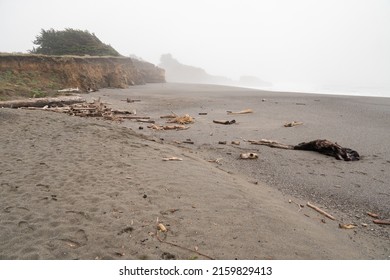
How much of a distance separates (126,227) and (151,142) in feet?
13.7

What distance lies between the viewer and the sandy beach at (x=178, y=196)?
10.4 ft

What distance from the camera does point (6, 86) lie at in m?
13.5

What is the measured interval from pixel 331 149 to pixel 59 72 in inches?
752

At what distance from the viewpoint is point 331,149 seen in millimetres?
7094

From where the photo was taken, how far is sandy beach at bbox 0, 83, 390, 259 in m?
3.17

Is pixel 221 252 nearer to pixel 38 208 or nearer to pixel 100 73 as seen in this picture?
pixel 38 208

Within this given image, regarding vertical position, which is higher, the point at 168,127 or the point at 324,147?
the point at 168,127

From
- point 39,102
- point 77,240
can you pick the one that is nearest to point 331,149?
point 77,240

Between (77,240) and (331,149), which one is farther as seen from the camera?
(331,149)

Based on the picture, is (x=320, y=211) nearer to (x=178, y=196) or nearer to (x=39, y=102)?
(x=178, y=196)

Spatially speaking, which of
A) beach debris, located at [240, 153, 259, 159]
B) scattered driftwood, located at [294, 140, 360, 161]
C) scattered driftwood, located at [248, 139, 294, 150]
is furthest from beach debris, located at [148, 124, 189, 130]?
scattered driftwood, located at [294, 140, 360, 161]

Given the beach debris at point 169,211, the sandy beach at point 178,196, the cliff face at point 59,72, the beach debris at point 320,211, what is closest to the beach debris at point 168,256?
the sandy beach at point 178,196

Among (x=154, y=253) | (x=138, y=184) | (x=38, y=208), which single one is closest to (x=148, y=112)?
(x=138, y=184)

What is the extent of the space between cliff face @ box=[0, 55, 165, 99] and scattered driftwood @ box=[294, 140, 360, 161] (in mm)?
13960
